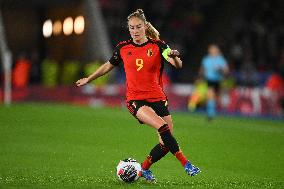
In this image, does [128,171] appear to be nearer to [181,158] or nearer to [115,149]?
[181,158]

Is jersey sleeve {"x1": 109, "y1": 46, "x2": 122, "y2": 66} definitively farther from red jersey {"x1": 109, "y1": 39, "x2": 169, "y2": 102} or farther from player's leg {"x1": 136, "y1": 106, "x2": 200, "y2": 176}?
player's leg {"x1": 136, "y1": 106, "x2": 200, "y2": 176}

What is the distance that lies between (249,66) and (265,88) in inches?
244

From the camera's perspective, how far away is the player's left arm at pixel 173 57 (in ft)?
39.5

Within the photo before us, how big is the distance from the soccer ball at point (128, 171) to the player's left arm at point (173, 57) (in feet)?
4.94

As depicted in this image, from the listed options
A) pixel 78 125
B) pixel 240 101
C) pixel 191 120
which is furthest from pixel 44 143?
pixel 240 101

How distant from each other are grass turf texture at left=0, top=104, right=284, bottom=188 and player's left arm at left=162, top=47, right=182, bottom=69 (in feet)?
5.45

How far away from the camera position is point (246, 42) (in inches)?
1650

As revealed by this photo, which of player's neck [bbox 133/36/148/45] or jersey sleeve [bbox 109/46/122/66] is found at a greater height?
player's neck [bbox 133/36/148/45]

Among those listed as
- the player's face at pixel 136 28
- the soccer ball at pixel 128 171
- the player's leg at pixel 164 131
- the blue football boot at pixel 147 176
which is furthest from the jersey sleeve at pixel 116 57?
the blue football boot at pixel 147 176

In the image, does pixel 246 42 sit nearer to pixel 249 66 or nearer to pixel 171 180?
pixel 249 66

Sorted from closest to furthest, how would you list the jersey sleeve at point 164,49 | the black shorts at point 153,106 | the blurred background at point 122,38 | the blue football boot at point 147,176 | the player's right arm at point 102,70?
1. the jersey sleeve at point 164,49
2. the black shorts at point 153,106
3. the blue football boot at point 147,176
4. the player's right arm at point 102,70
5. the blurred background at point 122,38

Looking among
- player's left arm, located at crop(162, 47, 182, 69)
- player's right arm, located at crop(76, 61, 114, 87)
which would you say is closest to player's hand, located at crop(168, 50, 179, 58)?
player's left arm, located at crop(162, 47, 182, 69)

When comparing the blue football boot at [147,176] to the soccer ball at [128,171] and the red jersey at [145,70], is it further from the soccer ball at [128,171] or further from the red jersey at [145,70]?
the red jersey at [145,70]

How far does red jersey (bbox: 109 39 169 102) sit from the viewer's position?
41.2ft
